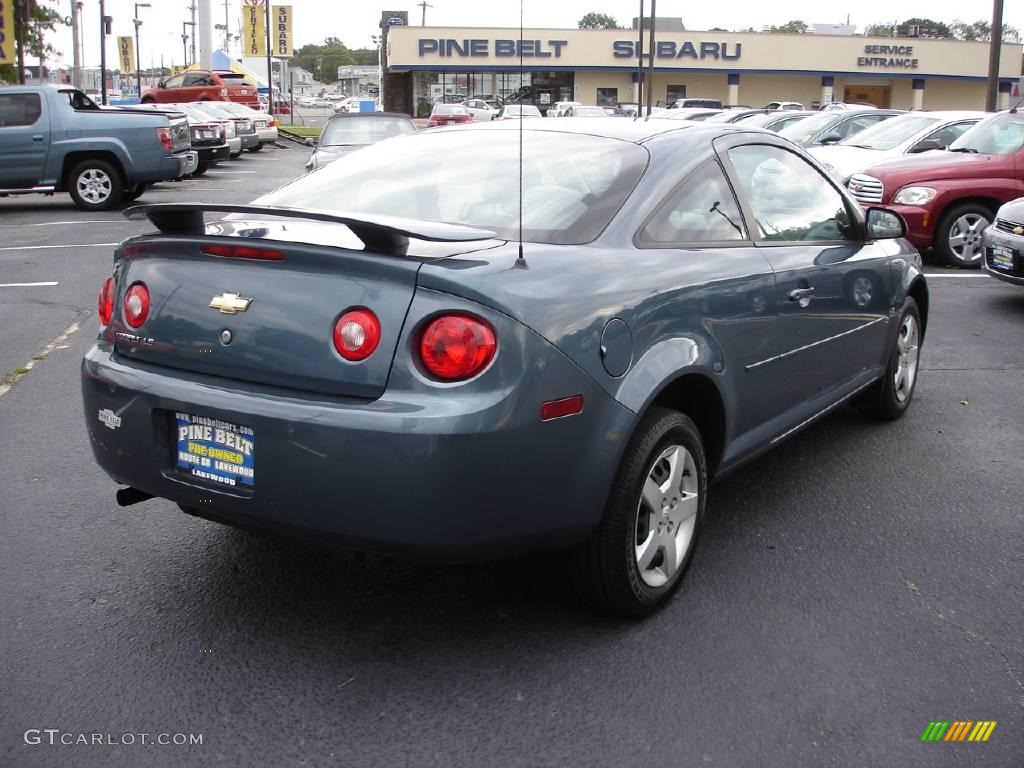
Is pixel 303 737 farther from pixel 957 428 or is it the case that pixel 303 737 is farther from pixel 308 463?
pixel 957 428

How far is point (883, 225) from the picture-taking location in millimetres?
4992

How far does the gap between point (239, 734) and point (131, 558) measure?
1279 mm

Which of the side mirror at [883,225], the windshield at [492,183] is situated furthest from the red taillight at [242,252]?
the side mirror at [883,225]

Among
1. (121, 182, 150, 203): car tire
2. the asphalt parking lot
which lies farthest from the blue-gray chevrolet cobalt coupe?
(121, 182, 150, 203): car tire

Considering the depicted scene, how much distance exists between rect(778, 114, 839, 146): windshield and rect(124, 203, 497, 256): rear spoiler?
51.1ft

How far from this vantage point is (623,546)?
315cm

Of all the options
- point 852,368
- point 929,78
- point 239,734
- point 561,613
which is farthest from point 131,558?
point 929,78

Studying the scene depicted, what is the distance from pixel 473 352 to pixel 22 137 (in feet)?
48.1

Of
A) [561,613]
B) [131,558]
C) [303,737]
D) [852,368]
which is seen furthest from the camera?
[852,368]

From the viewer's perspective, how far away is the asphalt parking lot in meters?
2.70

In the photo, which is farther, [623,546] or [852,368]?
[852,368]

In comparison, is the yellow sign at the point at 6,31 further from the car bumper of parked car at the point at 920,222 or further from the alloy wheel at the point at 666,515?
the alloy wheel at the point at 666,515

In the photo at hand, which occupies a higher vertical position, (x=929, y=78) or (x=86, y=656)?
(x=929, y=78)

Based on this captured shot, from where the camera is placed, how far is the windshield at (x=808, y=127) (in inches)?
695
